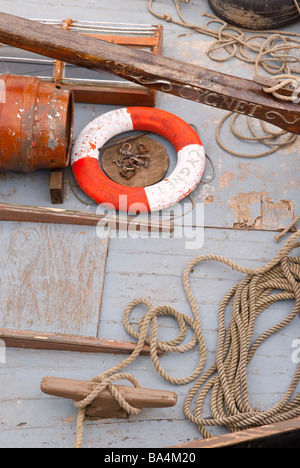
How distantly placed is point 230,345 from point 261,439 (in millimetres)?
571

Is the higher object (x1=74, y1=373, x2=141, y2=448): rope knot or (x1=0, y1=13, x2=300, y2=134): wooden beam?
(x1=0, y1=13, x2=300, y2=134): wooden beam

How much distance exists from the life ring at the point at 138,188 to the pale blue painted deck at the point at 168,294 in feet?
0.37

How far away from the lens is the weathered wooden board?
2311mm

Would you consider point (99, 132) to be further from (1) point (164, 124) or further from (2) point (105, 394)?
(2) point (105, 394)

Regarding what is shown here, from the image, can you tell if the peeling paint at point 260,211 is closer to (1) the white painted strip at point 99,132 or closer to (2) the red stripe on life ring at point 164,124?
(2) the red stripe on life ring at point 164,124

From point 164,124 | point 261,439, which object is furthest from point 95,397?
point 164,124

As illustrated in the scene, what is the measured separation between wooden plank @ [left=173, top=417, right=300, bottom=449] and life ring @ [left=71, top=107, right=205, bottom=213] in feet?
3.96

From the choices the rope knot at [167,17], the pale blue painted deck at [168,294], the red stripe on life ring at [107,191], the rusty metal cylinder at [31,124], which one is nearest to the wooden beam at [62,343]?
the pale blue painted deck at [168,294]

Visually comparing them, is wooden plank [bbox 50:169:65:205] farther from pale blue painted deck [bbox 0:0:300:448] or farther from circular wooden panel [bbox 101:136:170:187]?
circular wooden panel [bbox 101:136:170:187]

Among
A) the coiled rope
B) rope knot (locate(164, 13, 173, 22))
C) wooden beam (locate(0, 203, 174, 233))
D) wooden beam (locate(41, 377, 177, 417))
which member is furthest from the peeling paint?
rope knot (locate(164, 13, 173, 22))
